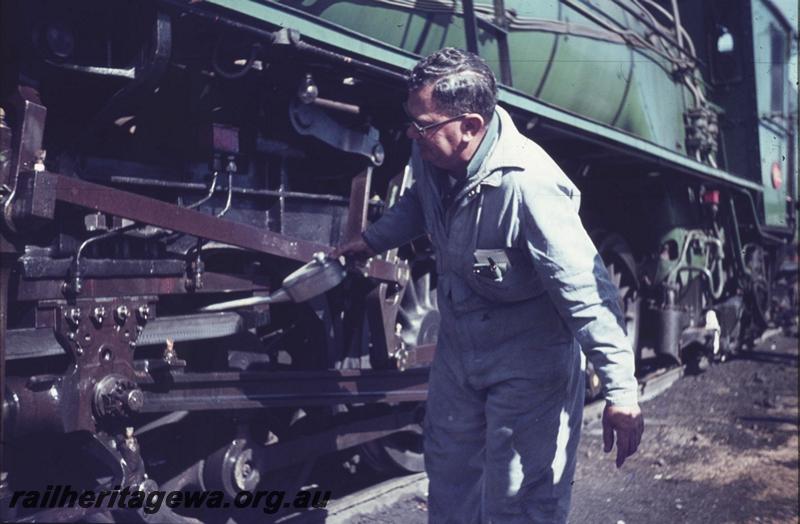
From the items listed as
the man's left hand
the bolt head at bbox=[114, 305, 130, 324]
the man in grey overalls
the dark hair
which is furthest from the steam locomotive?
the man's left hand

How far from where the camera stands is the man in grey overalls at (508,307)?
2.20 metres

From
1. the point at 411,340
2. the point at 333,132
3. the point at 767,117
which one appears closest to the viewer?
the point at 333,132

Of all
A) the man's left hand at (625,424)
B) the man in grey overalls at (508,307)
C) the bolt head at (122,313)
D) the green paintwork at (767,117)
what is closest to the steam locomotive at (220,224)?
the bolt head at (122,313)

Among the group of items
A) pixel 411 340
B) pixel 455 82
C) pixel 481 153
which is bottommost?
pixel 411 340

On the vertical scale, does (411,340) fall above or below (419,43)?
below

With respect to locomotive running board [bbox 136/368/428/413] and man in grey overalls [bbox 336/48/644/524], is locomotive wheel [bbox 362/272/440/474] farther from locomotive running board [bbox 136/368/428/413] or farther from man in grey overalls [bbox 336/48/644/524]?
man in grey overalls [bbox 336/48/644/524]

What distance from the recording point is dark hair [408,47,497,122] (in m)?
2.29

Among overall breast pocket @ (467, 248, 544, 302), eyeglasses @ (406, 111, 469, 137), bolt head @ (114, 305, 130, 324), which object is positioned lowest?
bolt head @ (114, 305, 130, 324)

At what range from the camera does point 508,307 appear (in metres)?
2.39

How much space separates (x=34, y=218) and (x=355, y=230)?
1.33 meters

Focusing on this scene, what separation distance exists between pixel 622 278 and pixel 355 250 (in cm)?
396

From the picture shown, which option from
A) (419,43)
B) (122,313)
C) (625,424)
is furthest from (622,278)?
(122,313)

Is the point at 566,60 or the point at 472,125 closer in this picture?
the point at 472,125

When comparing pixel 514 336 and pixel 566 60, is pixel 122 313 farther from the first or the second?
pixel 566 60
